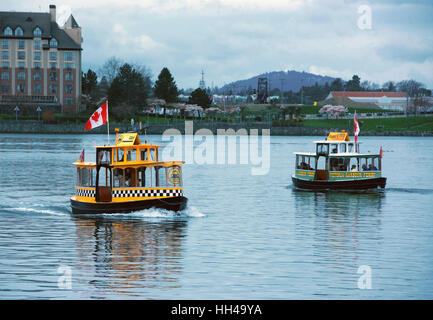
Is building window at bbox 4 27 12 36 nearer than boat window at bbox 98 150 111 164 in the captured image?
No

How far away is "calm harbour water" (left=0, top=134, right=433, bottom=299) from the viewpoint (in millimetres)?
27359

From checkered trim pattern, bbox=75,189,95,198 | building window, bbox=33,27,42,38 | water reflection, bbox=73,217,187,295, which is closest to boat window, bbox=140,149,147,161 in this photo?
checkered trim pattern, bbox=75,189,95,198

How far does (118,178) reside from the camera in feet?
144

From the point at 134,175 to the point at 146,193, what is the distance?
1270 mm

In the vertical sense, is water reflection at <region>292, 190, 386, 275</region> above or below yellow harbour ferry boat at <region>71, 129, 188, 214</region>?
below

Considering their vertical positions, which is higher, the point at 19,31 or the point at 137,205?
the point at 19,31

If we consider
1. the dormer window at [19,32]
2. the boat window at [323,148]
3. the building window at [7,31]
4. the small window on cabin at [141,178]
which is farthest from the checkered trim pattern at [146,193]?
the building window at [7,31]

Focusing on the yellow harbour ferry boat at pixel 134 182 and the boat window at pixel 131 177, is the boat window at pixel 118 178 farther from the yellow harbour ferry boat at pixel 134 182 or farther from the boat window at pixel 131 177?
the boat window at pixel 131 177

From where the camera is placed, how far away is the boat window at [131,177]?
4362cm

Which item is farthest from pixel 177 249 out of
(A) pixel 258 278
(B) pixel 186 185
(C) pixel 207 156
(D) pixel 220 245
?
(C) pixel 207 156

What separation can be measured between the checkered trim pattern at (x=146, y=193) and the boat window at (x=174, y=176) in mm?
428

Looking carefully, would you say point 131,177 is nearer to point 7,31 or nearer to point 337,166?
point 337,166

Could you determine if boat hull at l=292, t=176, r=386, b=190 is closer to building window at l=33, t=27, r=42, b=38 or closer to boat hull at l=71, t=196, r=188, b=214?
boat hull at l=71, t=196, r=188, b=214

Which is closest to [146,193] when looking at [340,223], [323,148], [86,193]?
[86,193]
